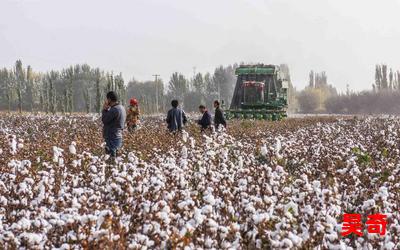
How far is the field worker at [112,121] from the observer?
11.1 metres

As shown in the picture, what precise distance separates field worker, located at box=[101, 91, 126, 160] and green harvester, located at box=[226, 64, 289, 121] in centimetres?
1937

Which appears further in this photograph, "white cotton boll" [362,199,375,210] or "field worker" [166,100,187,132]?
→ "field worker" [166,100,187,132]

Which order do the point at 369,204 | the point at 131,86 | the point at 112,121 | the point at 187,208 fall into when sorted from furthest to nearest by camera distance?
the point at 131,86 < the point at 112,121 < the point at 369,204 < the point at 187,208

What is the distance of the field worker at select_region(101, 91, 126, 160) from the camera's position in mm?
11133

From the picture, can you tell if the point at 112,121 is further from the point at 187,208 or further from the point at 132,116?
the point at 187,208

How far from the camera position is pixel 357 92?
97000mm

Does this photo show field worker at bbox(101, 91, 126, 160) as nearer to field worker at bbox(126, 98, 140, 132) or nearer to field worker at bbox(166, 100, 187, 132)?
field worker at bbox(166, 100, 187, 132)

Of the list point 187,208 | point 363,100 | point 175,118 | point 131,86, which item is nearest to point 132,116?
point 175,118

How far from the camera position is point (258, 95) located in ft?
102

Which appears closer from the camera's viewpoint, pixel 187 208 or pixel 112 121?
pixel 187 208

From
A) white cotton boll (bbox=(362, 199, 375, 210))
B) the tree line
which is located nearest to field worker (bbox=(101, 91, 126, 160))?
white cotton boll (bbox=(362, 199, 375, 210))

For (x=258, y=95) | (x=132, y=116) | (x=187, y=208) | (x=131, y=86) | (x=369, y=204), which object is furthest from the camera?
(x=131, y=86)

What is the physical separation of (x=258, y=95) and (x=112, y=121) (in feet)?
67.2

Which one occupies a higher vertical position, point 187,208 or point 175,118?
point 175,118
